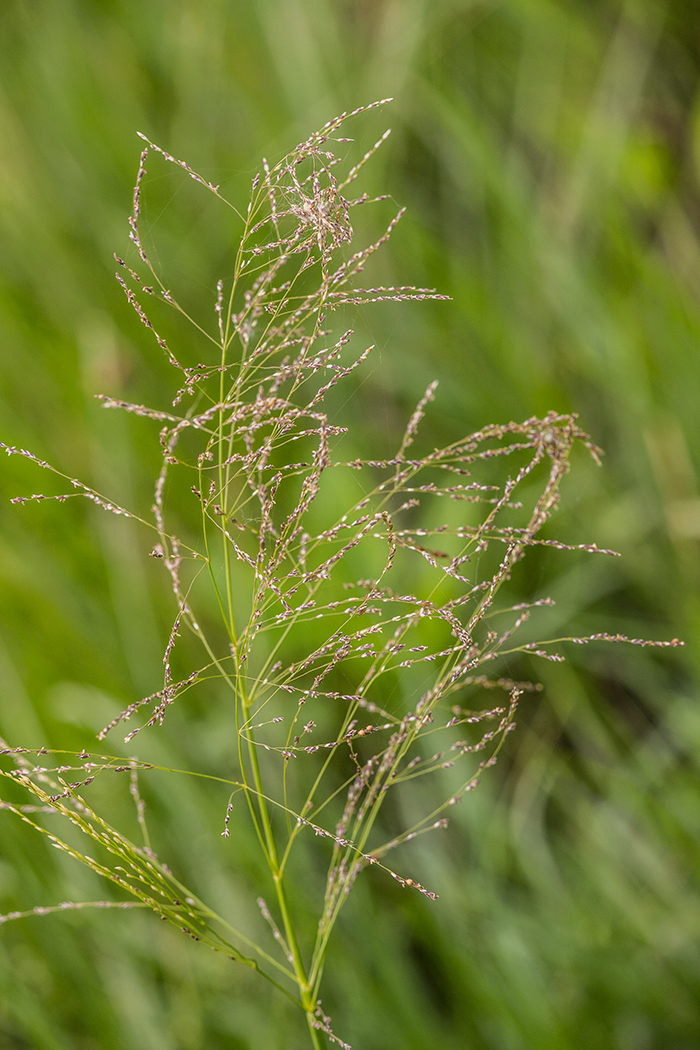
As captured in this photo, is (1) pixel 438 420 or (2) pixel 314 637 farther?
(1) pixel 438 420

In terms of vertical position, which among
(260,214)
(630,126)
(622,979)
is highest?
(630,126)

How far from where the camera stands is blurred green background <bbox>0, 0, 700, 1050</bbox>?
761 millimetres

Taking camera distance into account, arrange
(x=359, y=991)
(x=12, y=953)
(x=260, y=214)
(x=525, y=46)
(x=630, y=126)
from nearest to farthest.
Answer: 1. (x=260, y=214)
2. (x=359, y=991)
3. (x=12, y=953)
4. (x=630, y=126)
5. (x=525, y=46)

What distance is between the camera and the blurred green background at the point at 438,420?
0.76 metres

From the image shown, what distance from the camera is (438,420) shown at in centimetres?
115

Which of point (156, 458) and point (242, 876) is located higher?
point (156, 458)

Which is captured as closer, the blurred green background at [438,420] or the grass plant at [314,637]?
the grass plant at [314,637]

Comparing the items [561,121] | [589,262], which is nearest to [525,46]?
[561,121]

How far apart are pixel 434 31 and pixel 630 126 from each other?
1.00ft

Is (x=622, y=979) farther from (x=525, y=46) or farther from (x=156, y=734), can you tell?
(x=525, y=46)

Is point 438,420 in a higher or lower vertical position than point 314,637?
higher

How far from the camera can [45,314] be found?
3.92 ft

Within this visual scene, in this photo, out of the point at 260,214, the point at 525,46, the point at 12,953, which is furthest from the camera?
the point at 525,46

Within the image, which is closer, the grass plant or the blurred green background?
the grass plant
